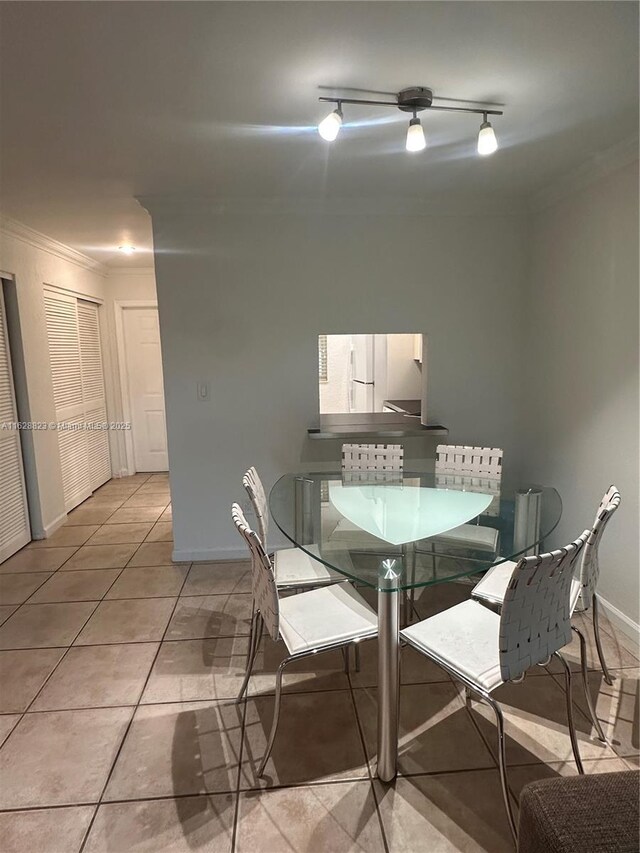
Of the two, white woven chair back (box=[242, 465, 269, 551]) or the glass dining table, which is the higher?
white woven chair back (box=[242, 465, 269, 551])

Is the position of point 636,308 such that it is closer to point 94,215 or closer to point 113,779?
point 113,779

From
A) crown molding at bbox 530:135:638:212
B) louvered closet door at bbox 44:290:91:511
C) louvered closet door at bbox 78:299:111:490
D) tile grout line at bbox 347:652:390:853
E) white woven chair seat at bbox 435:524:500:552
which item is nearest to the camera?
tile grout line at bbox 347:652:390:853

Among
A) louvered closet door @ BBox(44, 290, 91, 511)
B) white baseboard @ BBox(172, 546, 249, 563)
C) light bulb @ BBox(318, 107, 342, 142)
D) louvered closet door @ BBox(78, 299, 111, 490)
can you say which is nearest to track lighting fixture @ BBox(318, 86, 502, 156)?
light bulb @ BBox(318, 107, 342, 142)

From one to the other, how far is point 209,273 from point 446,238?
5.23 ft

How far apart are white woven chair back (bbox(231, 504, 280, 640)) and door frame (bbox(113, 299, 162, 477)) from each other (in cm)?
439

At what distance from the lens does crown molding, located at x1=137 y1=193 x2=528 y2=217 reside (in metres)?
3.02

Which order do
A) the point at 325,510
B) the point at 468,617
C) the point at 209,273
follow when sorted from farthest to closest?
the point at 209,273, the point at 325,510, the point at 468,617

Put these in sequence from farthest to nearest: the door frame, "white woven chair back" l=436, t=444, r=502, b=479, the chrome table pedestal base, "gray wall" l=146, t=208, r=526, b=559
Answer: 1. the door frame
2. "gray wall" l=146, t=208, r=526, b=559
3. "white woven chair back" l=436, t=444, r=502, b=479
4. the chrome table pedestal base

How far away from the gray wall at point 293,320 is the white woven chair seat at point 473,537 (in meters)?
1.38

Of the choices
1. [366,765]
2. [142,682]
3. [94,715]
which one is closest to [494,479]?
[366,765]

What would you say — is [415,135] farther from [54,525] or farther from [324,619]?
[54,525]

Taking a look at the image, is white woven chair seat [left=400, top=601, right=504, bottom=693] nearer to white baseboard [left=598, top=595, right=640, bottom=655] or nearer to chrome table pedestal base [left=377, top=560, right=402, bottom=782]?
chrome table pedestal base [left=377, top=560, right=402, bottom=782]

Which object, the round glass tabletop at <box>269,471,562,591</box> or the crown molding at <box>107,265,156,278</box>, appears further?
the crown molding at <box>107,265,156,278</box>

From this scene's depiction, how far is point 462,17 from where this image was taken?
4.38ft
